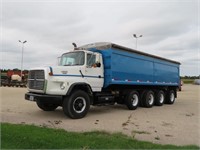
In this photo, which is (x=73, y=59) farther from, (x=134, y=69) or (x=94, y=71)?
(x=134, y=69)

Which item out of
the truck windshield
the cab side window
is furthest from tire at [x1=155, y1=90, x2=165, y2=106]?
the truck windshield

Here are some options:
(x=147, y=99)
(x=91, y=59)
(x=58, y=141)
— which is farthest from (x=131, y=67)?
(x=58, y=141)

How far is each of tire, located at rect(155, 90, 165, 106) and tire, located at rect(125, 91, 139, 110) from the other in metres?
2.78

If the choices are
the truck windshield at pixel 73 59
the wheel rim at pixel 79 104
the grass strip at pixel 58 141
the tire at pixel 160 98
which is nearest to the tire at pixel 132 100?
the tire at pixel 160 98

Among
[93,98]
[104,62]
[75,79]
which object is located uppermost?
[104,62]

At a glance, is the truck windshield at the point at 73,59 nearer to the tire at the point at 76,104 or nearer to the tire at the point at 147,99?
the tire at the point at 76,104

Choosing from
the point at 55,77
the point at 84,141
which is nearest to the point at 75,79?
the point at 55,77

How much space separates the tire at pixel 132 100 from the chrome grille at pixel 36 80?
5111 mm

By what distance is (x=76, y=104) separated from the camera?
1009 centimetres

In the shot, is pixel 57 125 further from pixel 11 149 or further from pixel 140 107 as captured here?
pixel 140 107

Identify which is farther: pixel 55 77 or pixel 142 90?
pixel 142 90

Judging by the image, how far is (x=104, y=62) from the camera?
11.8 meters

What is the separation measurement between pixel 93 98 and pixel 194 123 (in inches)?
175

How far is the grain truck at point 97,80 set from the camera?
973cm
